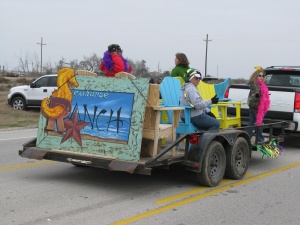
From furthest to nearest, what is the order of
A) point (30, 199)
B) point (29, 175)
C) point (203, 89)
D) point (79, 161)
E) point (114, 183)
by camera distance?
1. point (203, 89)
2. point (29, 175)
3. point (114, 183)
4. point (79, 161)
5. point (30, 199)

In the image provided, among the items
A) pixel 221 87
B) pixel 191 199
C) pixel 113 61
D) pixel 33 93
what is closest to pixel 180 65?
pixel 221 87

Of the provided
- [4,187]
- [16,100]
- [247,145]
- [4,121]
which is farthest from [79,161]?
[16,100]

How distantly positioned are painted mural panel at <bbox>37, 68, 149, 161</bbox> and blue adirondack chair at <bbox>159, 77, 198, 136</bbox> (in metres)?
1.16

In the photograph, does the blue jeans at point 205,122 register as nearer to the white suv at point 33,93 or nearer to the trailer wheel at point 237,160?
the trailer wheel at point 237,160

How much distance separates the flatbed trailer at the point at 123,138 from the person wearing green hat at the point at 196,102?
13.8 inches

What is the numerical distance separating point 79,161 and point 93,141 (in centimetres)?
35

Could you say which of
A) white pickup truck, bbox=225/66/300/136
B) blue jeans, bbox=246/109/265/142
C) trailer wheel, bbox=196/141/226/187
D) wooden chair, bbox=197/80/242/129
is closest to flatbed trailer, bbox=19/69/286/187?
trailer wheel, bbox=196/141/226/187

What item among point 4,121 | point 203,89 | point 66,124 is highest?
point 203,89

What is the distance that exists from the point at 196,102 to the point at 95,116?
5.38 feet

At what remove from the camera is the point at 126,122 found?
6.07m

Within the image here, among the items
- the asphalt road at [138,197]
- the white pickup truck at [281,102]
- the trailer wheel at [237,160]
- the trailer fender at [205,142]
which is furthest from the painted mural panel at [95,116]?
the white pickup truck at [281,102]

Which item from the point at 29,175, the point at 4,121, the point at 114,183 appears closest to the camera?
the point at 114,183

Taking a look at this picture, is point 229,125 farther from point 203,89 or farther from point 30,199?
point 30,199

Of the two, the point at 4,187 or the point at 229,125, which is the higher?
the point at 229,125
